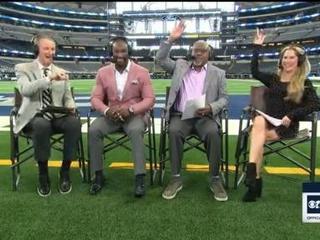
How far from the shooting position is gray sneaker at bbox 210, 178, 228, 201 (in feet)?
11.2

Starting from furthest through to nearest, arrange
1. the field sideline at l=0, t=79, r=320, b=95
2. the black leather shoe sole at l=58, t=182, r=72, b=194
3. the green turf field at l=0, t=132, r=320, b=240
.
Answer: the field sideline at l=0, t=79, r=320, b=95
the black leather shoe sole at l=58, t=182, r=72, b=194
the green turf field at l=0, t=132, r=320, b=240

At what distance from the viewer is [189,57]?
3.91m

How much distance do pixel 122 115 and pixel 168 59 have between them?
2.22 feet

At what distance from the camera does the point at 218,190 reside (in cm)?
350

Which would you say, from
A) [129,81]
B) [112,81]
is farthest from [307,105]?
[112,81]

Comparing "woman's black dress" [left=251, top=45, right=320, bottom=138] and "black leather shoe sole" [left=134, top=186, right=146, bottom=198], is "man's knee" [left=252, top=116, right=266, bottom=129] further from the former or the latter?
"black leather shoe sole" [left=134, top=186, right=146, bottom=198]

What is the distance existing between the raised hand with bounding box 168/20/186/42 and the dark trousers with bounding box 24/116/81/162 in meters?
1.10

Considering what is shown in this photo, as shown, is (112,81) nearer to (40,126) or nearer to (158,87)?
(40,126)

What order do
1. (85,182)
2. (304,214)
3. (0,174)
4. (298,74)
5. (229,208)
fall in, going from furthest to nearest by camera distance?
1. (0,174)
2. (85,182)
3. (298,74)
4. (229,208)
5. (304,214)

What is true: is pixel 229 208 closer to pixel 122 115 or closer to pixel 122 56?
pixel 122 115

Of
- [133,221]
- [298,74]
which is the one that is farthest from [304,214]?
[298,74]

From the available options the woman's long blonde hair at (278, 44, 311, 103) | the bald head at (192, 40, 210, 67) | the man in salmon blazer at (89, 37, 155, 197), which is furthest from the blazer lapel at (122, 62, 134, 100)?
the woman's long blonde hair at (278, 44, 311, 103)

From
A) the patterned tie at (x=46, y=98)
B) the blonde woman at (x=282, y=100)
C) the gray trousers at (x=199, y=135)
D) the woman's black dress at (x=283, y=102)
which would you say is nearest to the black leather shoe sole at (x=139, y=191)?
the gray trousers at (x=199, y=135)

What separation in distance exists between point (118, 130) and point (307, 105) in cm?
165
